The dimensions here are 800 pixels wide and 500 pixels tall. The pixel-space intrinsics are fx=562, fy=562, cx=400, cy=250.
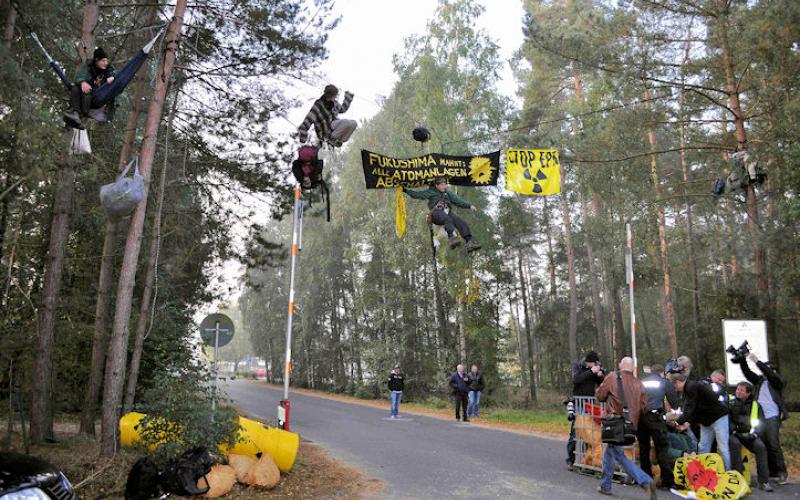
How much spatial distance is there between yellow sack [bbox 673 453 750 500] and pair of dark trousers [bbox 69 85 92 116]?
29.5ft

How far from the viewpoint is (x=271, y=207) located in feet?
42.2


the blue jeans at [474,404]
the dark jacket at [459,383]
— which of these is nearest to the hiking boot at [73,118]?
the dark jacket at [459,383]

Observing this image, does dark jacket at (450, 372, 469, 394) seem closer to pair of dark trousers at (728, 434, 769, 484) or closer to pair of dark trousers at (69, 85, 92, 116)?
pair of dark trousers at (728, 434, 769, 484)

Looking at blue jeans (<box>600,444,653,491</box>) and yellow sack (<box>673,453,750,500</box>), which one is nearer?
yellow sack (<box>673,453,750,500</box>)

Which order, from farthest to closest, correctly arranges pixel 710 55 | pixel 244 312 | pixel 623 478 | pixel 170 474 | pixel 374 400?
pixel 244 312 < pixel 374 400 < pixel 710 55 < pixel 623 478 < pixel 170 474

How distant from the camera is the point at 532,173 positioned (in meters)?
11.2

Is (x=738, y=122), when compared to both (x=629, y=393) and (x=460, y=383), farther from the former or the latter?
(x=460, y=383)

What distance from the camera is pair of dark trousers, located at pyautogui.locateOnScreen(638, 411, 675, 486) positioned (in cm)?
772

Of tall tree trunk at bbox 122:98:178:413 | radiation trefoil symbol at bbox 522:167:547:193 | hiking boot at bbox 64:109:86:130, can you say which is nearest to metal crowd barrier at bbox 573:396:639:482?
radiation trefoil symbol at bbox 522:167:547:193

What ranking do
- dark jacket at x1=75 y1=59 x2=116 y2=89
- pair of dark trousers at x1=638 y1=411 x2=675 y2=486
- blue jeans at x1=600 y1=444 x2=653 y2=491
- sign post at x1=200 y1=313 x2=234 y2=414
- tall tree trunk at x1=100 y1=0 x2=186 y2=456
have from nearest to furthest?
dark jacket at x1=75 y1=59 x2=116 y2=89 < blue jeans at x1=600 y1=444 x2=653 y2=491 < pair of dark trousers at x1=638 y1=411 x2=675 y2=486 < tall tree trunk at x1=100 y1=0 x2=186 y2=456 < sign post at x1=200 y1=313 x2=234 y2=414

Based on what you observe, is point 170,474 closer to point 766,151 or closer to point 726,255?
point 766,151

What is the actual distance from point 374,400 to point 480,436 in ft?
58.1

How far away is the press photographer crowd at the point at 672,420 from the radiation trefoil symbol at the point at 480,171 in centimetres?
373

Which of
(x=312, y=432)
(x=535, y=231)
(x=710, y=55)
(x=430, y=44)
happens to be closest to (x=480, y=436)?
(x=312, y=432)
